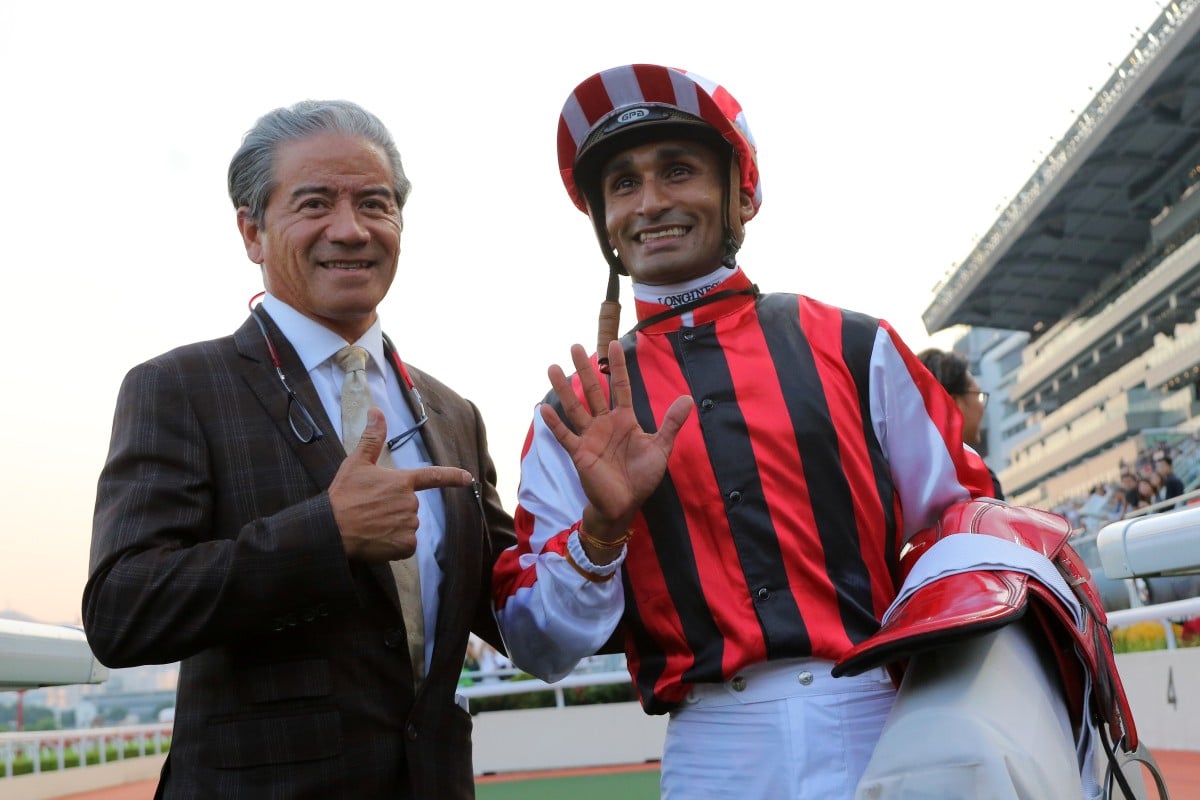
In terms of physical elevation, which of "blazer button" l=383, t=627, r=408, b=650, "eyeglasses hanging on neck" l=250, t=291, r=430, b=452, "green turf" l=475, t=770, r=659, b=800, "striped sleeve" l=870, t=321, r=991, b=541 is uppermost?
"eyeglasses hanging on neck" l=250, t=291, r=430, b=452

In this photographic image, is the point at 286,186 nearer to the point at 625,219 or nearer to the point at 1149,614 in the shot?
the point at 625,219

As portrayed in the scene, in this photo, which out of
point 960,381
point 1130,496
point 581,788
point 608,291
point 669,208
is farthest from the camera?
point 1130,496

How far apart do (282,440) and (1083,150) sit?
31.7 m

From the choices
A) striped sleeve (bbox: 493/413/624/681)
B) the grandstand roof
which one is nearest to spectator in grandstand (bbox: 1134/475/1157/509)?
striped sleeve (bbox: 493/413/624/681)

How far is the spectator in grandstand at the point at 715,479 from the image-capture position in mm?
2041

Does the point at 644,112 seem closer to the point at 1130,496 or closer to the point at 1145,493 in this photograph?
the point at 1145,493

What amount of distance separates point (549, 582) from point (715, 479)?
13.5 inches

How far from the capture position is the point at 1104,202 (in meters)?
33.2

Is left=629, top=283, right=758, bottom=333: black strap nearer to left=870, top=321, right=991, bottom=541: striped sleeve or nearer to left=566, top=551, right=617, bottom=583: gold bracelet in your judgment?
left=870, top=321, right=991, bottom=541: striped sleeve

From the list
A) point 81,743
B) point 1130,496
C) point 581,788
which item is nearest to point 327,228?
point 581,788

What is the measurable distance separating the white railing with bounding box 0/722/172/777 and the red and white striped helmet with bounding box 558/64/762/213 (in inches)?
348

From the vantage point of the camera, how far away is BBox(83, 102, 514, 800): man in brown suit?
1.91 m

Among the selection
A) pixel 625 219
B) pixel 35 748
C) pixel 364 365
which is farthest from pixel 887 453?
pixel 35 748

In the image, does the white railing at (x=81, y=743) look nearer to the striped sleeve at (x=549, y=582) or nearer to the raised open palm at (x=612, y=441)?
the striped sleeve at (x=549, y=582)
